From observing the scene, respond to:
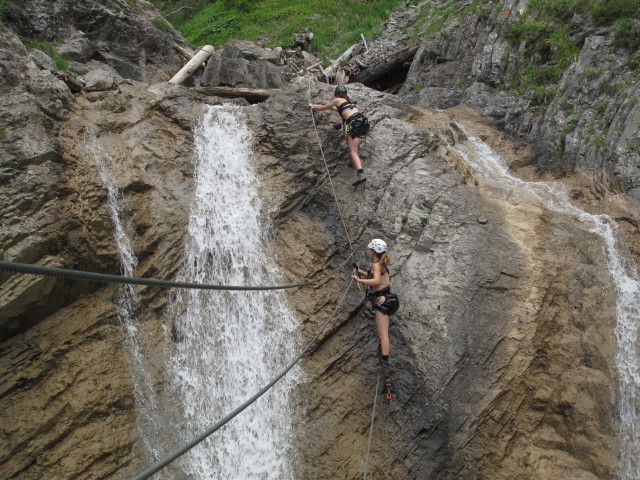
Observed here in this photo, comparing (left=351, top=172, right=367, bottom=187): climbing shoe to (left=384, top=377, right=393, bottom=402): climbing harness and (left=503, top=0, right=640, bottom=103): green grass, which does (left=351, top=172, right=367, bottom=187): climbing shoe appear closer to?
(left=384, top=377, right=393, bottom=402): climbing harness

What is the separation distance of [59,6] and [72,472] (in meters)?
13.4

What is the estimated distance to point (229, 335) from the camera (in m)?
7.49

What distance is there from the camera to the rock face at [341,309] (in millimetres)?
6195

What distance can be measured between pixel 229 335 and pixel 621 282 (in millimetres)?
6873

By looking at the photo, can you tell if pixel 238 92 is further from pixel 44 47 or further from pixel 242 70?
pixel 44 47

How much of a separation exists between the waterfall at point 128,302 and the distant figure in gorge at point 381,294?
3727 mm

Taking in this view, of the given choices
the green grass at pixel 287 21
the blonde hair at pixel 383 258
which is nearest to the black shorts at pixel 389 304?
the blonde hair at pixel 383 258

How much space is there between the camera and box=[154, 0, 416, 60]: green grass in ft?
66.3

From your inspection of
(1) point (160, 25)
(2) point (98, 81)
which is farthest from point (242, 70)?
(1) point (160, 25)

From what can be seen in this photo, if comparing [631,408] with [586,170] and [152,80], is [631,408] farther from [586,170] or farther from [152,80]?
[152,80]

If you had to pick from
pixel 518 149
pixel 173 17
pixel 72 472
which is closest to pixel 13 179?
pixel 72 472

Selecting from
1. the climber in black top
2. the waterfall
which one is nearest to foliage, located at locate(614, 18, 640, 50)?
the climber in black top

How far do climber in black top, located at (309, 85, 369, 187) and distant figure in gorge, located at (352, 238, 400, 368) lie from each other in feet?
7.57

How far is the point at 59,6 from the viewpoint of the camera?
12938 millimetres
